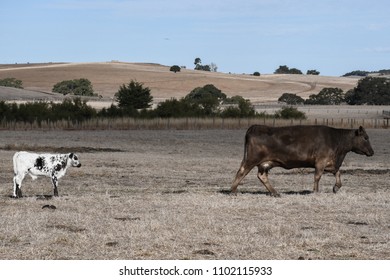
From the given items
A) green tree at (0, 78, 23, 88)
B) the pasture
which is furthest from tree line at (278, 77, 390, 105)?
the pasture

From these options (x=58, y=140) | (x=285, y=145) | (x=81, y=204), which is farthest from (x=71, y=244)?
(x=58, y=140)

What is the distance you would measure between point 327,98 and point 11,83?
5977cm

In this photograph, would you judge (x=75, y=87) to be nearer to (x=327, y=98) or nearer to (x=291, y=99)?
(x=291, y=99)

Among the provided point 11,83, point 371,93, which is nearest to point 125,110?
point 371,93

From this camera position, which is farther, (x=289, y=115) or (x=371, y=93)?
(x=371, y=93)

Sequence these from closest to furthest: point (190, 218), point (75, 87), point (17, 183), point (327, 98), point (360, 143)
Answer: point (190, 218) → point (17, 183) → point (360, 143) → point (327, 98) → point (75, 87)

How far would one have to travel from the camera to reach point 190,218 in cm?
1599

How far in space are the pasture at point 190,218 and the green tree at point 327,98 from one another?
404 ft

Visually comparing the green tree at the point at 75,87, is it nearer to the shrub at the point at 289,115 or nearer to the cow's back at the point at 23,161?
the shrub at the point at 289,115

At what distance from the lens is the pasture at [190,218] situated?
12836 millimetres

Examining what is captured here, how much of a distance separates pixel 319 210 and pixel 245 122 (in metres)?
56.6

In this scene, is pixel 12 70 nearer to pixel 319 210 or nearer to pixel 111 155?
pixel 111 155

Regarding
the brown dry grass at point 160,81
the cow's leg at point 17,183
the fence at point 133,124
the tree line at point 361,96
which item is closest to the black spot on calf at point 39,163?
the cow's leg at point 17,183

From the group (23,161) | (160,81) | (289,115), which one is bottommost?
(289,115)
